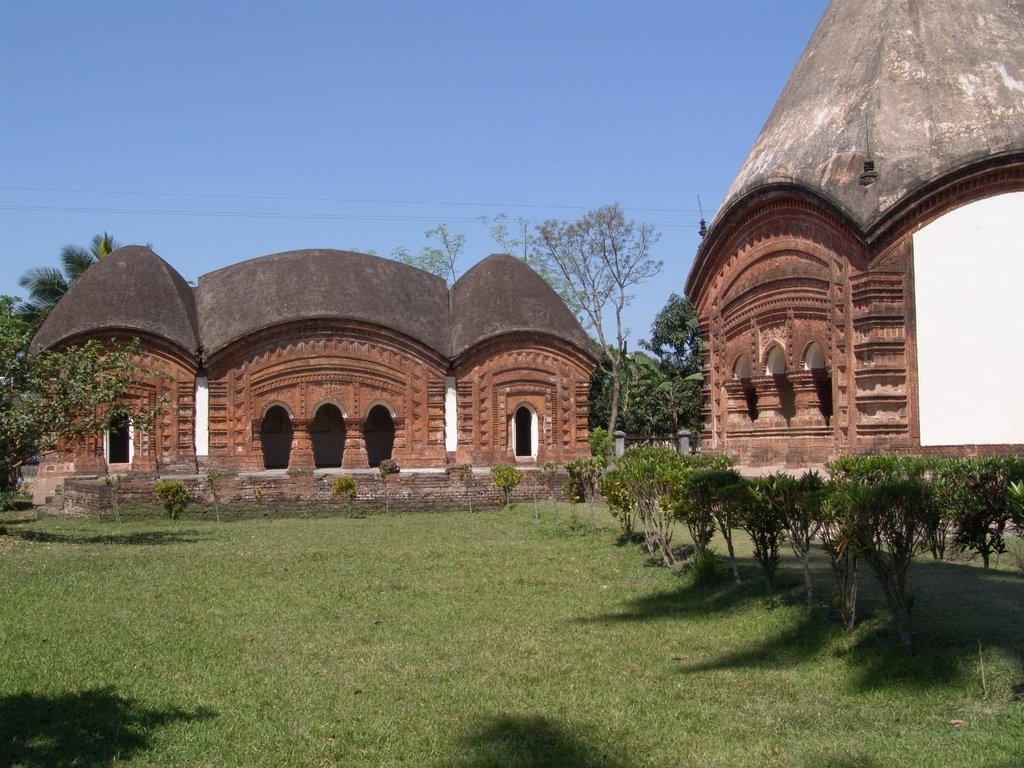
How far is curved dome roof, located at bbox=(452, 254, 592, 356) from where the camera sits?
25.1m

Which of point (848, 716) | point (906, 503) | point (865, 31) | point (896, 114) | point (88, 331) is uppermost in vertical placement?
point (865, 31)

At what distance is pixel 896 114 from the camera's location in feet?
49.4

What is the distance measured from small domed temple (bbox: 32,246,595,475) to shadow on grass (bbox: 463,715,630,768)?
18.7 m

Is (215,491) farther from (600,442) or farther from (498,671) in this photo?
(498,671)

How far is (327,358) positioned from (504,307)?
4.21m

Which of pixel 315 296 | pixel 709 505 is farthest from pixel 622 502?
pixel 315 296

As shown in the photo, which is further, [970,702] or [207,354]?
[207,354]

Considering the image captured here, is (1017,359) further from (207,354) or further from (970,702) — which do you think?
(207,354)

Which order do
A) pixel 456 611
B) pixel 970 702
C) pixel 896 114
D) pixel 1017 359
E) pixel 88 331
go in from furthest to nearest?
pixel 88 331
pixel 896 114
pixel 1017 359
pixel 456 611
pixel 970 702

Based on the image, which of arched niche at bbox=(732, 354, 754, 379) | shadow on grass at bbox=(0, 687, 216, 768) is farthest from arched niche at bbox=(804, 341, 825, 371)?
shadow on grass at bbox=(0, 687, 216, 768)

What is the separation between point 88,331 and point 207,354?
7.84 ft

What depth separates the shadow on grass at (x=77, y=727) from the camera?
481 cm

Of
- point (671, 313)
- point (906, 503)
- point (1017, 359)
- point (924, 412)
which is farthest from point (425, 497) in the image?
point (671, 313)

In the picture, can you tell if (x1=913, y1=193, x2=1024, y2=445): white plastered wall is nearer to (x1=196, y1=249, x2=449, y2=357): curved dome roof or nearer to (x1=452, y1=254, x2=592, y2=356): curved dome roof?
(x1=452, y1=254, x2=592, y2=356): curved dome roof
